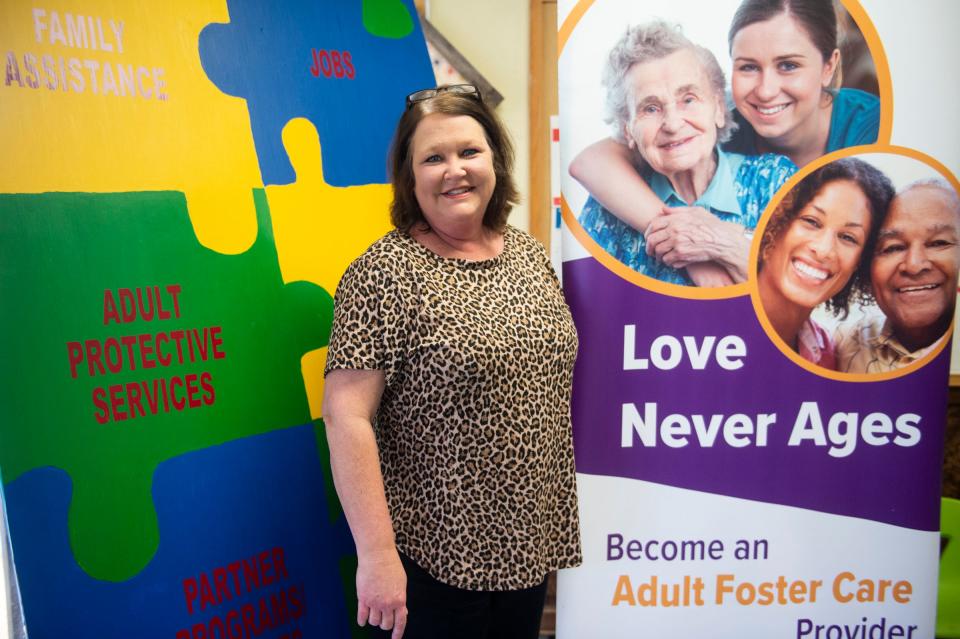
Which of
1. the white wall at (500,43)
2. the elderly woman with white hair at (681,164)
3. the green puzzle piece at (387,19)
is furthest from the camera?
the white wall at (500,43)

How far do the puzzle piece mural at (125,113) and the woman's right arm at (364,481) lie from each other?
0.36 meters

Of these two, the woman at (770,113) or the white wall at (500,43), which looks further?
the white wall at (500,43)

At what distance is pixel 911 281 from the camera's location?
183 centimetres

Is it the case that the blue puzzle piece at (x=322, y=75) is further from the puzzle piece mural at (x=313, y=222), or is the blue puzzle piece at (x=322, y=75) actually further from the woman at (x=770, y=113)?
the woman at (x=770, y=113)

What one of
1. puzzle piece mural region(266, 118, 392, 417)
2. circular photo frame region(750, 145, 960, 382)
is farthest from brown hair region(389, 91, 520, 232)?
circular photo frame region(750, 145, 960, 382)

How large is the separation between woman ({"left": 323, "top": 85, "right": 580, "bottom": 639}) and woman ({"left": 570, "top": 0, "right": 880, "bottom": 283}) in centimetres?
42

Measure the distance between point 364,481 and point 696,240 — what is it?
1.01m

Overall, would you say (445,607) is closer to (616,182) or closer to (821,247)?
(616,182)

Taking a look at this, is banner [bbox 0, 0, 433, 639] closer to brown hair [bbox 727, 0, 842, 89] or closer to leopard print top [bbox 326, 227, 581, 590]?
leopard print top [bbox 326, 227, 581, 590]

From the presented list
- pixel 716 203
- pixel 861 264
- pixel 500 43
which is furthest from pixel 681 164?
pixel 500 43

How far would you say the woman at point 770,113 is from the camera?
175cm

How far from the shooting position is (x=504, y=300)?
1.42 meters

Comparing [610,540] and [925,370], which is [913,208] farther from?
[610,540]

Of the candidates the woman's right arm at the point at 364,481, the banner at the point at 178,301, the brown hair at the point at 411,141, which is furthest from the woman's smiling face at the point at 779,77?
the woman's right arm at the point at 364,481
